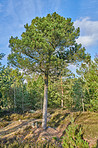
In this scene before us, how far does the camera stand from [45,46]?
313 inches

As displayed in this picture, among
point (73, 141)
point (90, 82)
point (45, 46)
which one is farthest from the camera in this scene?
point (90, 82)

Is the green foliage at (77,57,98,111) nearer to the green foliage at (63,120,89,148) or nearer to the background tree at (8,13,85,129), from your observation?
the background tree at (8,13,85,129)

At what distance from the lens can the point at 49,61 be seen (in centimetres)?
825

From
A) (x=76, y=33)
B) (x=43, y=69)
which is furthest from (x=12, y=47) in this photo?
(x=76, y=33)

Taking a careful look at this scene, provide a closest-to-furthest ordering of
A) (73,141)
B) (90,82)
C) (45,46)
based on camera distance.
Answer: (73,141) → (45,46) → (90,82)

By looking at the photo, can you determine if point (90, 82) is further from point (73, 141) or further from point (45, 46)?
point (73, 141)

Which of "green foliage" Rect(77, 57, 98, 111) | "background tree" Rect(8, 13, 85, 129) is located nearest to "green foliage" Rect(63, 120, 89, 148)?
"background tree" Rect(8, 13, 85, 129)

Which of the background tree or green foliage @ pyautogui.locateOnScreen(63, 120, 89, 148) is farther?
the background tree

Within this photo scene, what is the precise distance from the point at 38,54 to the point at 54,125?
6.31 m

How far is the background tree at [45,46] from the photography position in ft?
27.1

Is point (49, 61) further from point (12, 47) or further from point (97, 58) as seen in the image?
point (97, 58)

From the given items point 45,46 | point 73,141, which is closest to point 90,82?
point 45,46

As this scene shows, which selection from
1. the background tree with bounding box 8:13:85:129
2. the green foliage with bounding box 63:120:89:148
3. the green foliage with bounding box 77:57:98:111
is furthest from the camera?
the green foliage with bounding box 77:57:98:111

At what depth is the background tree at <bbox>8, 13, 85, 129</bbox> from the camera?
27.1ft
